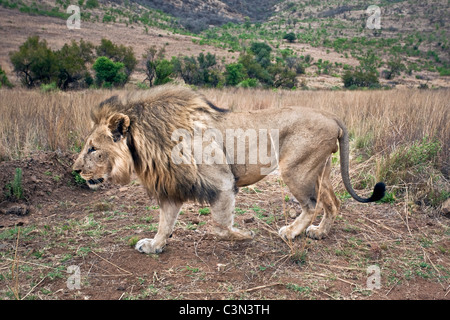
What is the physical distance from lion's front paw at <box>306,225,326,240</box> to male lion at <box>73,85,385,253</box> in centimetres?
31

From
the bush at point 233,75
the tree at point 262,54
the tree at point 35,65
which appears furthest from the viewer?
the tree at point 262,54

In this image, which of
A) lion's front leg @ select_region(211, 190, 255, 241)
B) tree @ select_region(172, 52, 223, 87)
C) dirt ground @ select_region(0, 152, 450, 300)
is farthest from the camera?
tree @ select_region(172, 52, 223, 87)

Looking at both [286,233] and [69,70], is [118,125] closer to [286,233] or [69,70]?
[286,233]

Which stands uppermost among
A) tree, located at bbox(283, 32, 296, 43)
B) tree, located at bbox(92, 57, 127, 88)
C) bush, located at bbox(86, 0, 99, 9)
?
bush, located at bbox(86, 0, 99, 9)

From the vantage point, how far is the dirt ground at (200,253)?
9.97ft

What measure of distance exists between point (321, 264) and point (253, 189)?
2348 mm

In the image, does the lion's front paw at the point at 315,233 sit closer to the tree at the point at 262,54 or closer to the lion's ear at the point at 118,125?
the lion's ear at the point at 118,125

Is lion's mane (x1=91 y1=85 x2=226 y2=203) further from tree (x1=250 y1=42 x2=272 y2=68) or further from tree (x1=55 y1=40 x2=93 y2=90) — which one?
tree (x1=250 y1=42 x2=272 y2=68)

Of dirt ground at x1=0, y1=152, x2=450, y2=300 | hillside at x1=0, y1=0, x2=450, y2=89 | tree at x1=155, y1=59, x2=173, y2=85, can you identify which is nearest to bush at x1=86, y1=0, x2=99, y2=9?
hillside at x1=0, y1=0, x2=450, y2=89

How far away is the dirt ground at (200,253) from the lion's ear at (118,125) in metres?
Result: 1.25

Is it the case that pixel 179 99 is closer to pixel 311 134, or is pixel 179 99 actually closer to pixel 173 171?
pixel 173 171

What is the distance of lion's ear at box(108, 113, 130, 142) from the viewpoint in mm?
3178

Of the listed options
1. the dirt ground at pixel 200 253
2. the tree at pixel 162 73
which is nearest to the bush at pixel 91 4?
the tree at pixel 162 73

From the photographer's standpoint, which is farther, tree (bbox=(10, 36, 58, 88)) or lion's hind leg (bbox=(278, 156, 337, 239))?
tree (bbox=(10, 36, 58, 88))
